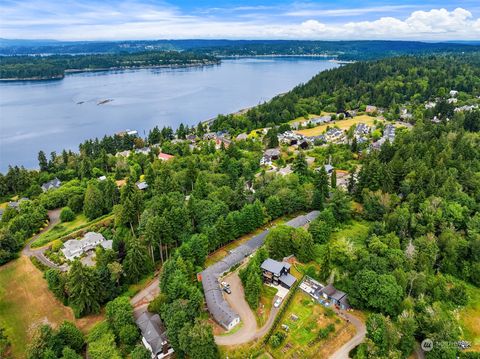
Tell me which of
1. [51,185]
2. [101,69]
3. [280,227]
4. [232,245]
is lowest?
[232,245]

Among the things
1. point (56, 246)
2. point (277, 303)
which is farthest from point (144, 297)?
point (56, 246)

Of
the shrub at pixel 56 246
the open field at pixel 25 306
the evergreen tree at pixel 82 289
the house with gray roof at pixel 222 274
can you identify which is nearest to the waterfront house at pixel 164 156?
the shrub at pixel 56 246

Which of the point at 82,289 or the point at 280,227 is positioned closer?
the point at 82,289

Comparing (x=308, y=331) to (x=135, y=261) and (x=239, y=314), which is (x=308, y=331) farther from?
(x=135, y=261)

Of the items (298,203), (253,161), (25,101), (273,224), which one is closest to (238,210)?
(273,224)

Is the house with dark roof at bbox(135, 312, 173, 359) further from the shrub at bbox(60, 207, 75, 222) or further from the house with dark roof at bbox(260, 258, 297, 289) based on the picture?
the shrub at bbox(60, 207, 75, 222)

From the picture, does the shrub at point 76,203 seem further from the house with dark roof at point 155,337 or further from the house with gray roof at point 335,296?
the house with gray roof at point 335,296

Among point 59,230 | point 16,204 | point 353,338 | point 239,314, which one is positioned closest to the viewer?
point 353,338
